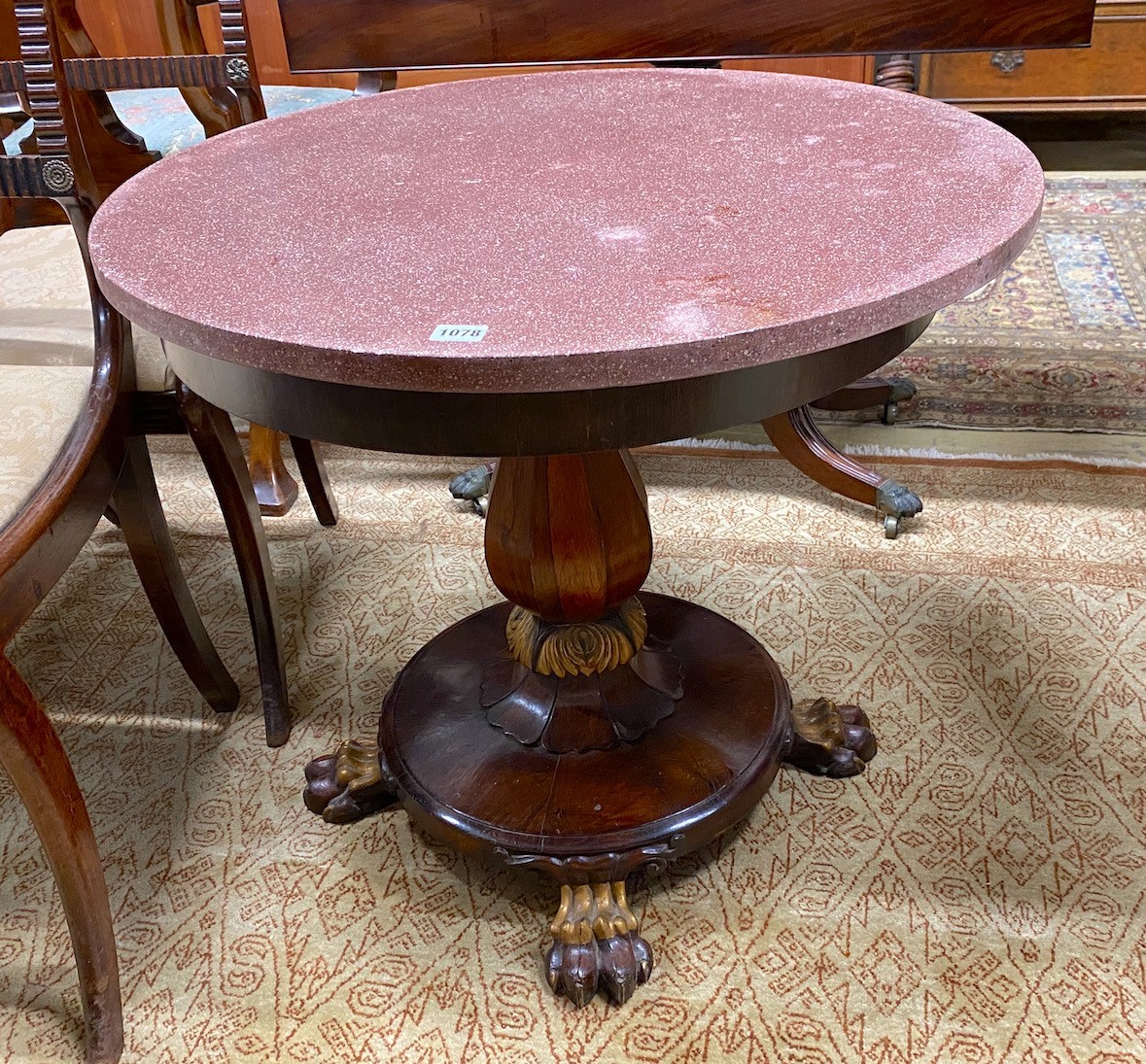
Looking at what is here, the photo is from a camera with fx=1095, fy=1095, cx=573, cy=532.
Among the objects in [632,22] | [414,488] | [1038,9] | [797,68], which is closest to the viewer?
[1038,9]

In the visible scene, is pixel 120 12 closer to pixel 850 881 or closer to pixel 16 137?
pixel 16 137

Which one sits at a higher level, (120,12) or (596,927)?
(120,12)

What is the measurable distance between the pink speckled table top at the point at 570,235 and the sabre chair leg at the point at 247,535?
30 cm

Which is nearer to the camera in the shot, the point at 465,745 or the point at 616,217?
the point at 616,217

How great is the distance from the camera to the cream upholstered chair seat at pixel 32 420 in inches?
39.0

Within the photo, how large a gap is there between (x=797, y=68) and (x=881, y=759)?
242cm

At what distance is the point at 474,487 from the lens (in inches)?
72.7

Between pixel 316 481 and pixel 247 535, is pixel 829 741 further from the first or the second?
pixel 316 481

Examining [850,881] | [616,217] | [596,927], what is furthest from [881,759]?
[616,217]

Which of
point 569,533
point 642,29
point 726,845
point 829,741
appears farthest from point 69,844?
point 642,29

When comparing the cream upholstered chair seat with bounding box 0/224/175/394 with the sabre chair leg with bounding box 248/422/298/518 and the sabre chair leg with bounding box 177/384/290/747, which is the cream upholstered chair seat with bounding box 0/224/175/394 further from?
the sabre chair leg with bounding box 248/422/298/518

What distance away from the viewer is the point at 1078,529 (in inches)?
67.0

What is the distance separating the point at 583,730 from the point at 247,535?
47cm

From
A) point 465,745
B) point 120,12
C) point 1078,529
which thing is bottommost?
point 1078,529
